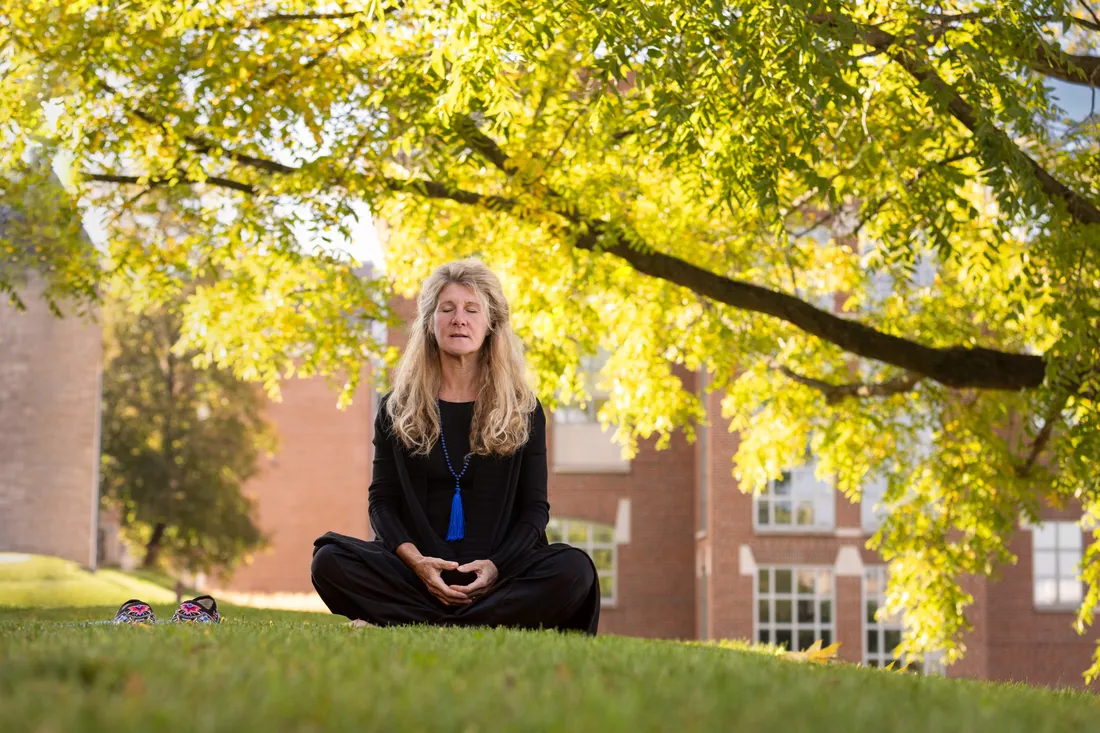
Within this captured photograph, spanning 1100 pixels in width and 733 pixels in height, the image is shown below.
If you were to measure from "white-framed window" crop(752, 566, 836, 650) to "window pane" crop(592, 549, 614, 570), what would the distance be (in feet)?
14.1

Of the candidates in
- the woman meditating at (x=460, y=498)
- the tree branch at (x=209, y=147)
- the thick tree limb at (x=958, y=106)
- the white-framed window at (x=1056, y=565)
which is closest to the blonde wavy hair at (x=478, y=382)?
the woman meditating at (x=460, y=498)

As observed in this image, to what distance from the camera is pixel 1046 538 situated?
97.6 feet

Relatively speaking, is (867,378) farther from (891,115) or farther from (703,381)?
(703,381)

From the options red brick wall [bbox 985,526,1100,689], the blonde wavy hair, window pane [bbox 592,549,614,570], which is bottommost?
red brick wall [bbox 985,526,1100,689]

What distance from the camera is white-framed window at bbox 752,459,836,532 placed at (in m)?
29.9

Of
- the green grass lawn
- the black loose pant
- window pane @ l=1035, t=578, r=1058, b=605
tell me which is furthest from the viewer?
window pane @ l=1035, t=578, r=1058, b=605

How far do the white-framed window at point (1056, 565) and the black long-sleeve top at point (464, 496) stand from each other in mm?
26157

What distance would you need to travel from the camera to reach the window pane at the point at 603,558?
32312 mm

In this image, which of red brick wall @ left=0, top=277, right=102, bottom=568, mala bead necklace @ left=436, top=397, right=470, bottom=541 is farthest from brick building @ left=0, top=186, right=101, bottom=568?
mala bead necklace @ left=436, top=397, right=470, bottom=541

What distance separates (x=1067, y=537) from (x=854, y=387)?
61.5ft

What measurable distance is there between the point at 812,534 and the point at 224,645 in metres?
27.4

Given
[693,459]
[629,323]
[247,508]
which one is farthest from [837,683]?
[247,508]

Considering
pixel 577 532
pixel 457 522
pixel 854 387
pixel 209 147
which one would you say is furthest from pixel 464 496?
pixel 577 532

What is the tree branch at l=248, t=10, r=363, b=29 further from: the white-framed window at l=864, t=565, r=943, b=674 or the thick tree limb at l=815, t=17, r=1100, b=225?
the white-framed window at l=864, t=565, r=943, b=674
